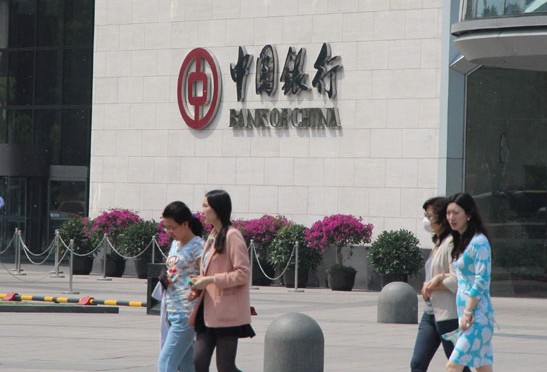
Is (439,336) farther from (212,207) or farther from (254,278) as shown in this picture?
(254,278)

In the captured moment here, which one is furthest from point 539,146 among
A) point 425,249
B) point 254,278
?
point 254,278

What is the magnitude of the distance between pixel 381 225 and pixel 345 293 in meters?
1.86

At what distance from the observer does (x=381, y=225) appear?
1123 inches

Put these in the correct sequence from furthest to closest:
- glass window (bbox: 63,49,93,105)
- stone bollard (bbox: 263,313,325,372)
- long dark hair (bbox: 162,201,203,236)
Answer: glass window (bbox: 63,49,93,105), stone bollard (bbox: 263,313,325,372), long dark hair (bbox: 162,201,203,236)

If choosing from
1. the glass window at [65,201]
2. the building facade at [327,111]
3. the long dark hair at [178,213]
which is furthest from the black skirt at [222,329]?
the glass window at [65,201]

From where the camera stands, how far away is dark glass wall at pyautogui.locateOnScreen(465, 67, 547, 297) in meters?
27.7

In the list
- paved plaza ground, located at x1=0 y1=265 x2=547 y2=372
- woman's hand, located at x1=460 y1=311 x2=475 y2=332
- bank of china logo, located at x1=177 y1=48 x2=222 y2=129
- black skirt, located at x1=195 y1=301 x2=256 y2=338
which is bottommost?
paved plaza ground, located at x1=0 y1=265 x2=547 y2=372

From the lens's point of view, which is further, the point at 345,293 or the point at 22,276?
the point at 22,276

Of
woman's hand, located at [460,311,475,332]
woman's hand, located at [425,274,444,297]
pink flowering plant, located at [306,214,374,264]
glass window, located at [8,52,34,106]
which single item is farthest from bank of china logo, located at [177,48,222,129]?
woman's hand, located at [460,311,475,332]

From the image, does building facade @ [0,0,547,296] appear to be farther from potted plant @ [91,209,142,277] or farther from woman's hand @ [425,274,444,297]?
woman's hand @ [425,274,444,297]

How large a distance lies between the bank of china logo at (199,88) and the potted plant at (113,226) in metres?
2.67

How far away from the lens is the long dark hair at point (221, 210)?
1019cm

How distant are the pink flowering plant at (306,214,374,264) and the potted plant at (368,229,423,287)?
1.99 ft

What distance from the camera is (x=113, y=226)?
31250mm
